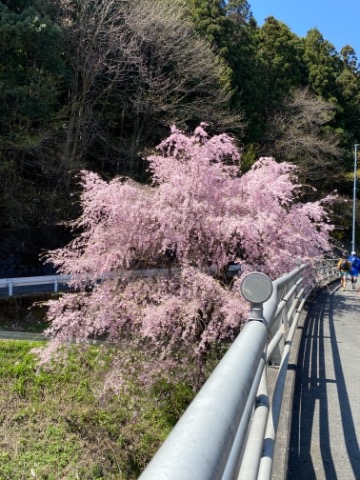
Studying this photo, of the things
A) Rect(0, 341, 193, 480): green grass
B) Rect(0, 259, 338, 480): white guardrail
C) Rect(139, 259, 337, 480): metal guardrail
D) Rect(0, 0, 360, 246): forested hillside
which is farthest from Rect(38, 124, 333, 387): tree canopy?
Rect(139, 259, 337, 480): metal guardrail

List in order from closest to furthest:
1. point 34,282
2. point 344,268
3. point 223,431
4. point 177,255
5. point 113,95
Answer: point 223,431, point 177,255, point 34,282, point 344,268, point 113,95

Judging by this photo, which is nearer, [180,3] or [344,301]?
[344,301]

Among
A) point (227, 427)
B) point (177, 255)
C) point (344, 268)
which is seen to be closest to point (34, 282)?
point (177, 255)

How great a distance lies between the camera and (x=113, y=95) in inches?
853

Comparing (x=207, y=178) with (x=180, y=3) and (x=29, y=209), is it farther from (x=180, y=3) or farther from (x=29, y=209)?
(x=180, y=3)

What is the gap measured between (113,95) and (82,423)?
16031 millimetres

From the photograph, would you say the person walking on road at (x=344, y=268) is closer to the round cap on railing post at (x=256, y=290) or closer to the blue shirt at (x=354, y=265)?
the blue shirt at (x=354, y=265)

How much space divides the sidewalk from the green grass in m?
4.19

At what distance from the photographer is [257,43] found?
116 ft

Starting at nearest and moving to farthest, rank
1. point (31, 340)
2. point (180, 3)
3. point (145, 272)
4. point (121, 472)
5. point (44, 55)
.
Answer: point (121, 472)
point (145, 272)
point (31, 340)
point (44, 55)
point (180, 3)

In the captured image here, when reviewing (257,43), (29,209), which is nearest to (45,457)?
(29,209)

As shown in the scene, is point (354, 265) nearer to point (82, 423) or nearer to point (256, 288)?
point (82, 423)

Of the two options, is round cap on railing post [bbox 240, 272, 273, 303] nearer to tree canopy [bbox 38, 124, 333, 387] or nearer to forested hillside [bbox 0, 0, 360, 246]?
tree canopy [bbox 38, 124, 333, 387]

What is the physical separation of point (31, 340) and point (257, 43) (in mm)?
30645
